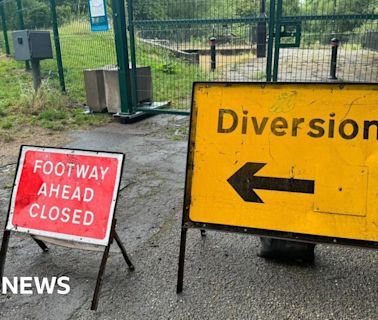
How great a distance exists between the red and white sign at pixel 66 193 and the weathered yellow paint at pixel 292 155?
1.78 ft

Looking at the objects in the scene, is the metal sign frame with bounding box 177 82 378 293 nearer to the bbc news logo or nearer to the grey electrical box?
the bbc news logo

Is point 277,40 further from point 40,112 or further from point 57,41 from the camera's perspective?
point 57,41

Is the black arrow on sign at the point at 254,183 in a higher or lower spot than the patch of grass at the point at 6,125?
higher

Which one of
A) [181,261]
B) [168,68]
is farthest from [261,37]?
[181,261]

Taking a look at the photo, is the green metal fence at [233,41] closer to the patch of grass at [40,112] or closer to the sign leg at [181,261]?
the patch of grass at [40,112]

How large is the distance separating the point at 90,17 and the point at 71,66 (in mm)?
2287

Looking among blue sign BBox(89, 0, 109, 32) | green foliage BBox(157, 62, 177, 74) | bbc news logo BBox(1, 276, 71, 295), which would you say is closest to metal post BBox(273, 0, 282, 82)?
green foliage BBox(157, 62, 177, 74)

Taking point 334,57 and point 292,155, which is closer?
point 292,155

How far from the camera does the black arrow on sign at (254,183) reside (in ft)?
8.27

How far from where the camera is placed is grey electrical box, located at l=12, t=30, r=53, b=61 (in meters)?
7.89

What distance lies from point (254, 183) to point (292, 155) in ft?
0.94

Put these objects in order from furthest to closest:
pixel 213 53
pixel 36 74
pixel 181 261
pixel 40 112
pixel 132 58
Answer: pixel 36 74 → pixel 40 112 → pixel 132 58 → pixel 213 53 → pixel 181 261

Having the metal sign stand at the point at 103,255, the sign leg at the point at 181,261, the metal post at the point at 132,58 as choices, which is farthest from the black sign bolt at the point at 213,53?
the sign leg at the point at 181,261

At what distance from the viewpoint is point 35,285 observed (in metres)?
2.83
